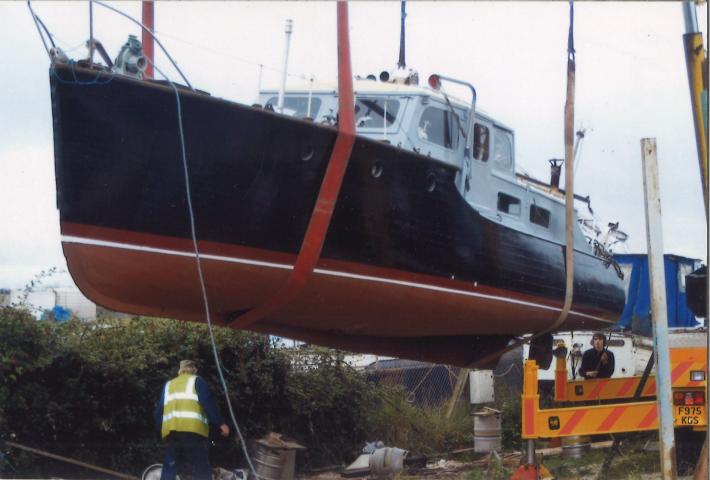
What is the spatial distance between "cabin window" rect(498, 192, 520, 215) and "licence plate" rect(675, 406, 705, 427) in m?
3.38

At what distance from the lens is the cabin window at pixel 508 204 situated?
1016 cm

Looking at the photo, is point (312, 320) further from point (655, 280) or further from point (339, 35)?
point (655, 280)

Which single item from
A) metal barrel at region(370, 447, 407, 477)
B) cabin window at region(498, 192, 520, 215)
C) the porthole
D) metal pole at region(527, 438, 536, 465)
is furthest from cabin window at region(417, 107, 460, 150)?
metal pole at region(527, 438, 536, 465)

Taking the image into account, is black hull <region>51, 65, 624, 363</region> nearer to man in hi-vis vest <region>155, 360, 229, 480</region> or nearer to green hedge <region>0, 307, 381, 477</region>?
man in hi-vis vest <region>155, 360, 229, 480</region>

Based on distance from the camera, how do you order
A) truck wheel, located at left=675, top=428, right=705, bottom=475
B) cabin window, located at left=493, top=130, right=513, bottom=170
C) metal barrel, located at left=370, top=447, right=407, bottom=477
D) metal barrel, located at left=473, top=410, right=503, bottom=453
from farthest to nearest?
metal barrel, located at left=473, top=410, right=503, bottom=453, cabin window, located at left=493, top=130, right=513, bottom=170, metal barrel, located at left=370, top=447, right=407, bottom=477, truck wheel, located at left=675, top=428, right=705, bottom=475

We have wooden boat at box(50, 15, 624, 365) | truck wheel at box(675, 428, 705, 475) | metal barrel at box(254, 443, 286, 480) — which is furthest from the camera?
metal barrel at box(254, 443, 286, 480)

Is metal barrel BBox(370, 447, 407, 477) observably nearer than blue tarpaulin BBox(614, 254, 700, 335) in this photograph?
Yes

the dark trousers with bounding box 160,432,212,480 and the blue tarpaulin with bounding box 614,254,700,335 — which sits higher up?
the blue tarpaulin with bounding box 614,254,700,335

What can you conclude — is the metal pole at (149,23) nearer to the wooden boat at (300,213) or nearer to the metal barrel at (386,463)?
the wooden boat at (300,213)

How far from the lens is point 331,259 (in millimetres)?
7875

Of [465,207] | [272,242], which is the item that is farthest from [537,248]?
[272,242]

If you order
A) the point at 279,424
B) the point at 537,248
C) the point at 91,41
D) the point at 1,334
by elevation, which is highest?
the point at 91,41

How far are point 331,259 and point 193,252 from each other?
3.81 feet

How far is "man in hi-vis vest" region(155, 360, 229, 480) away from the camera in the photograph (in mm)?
7375
